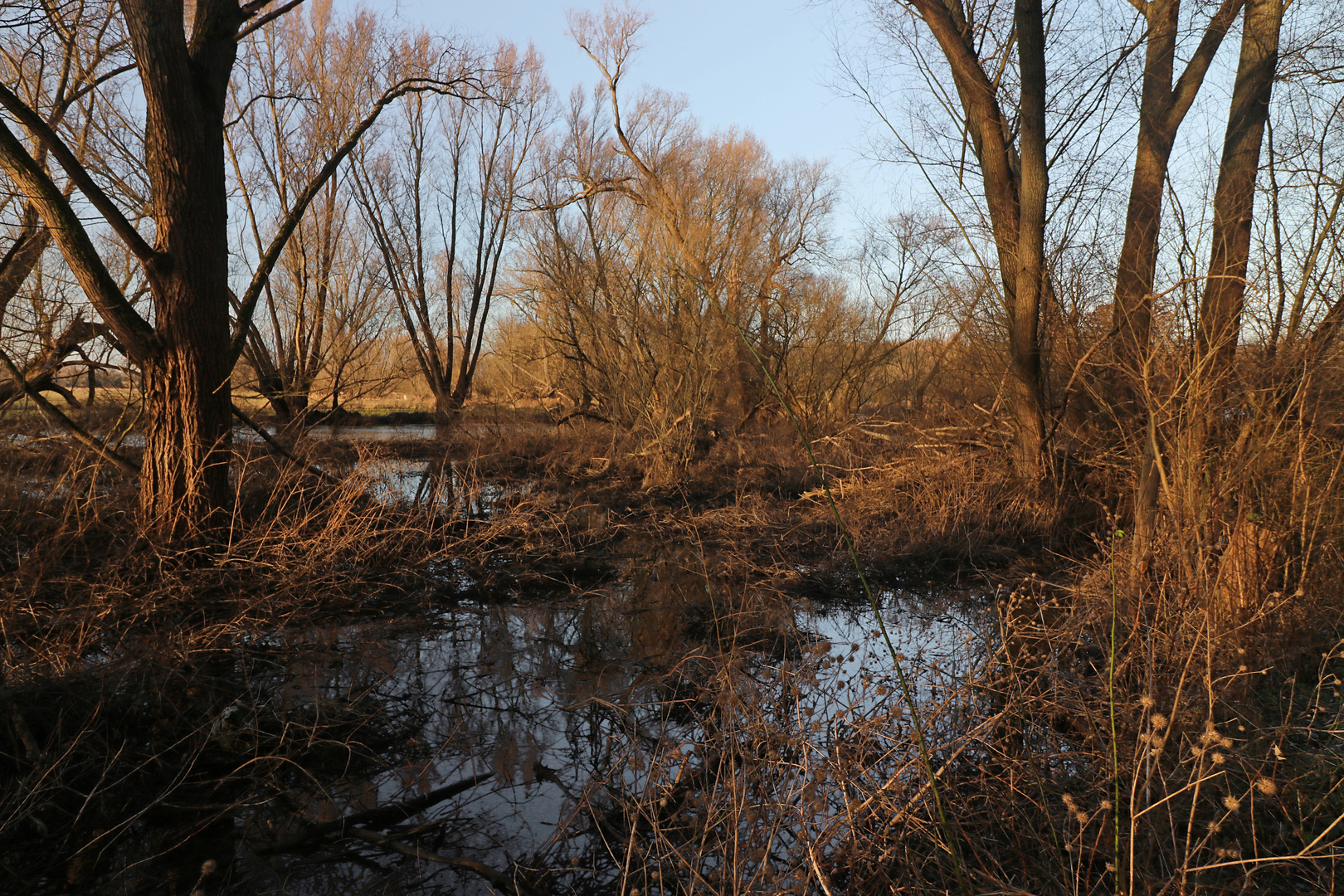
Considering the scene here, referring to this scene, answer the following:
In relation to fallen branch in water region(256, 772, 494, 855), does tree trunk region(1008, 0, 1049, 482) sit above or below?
above

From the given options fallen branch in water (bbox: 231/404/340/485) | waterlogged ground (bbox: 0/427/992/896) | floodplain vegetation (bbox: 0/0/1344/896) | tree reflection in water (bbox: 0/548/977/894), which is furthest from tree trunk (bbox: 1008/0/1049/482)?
fallen branch in water (bbox: 231/404/340/485)

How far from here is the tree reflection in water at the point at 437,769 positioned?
266cm

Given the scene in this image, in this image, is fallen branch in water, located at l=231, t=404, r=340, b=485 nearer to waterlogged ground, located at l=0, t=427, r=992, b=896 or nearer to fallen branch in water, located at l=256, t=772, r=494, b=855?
waterlogged ground, located at l=0, t=427, r=992, b=896

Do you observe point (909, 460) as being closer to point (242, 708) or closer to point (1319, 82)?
point (1319, 82)

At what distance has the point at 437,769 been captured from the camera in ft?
11.2

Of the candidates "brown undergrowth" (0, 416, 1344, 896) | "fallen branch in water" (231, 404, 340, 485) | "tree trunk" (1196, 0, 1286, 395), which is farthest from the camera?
"fallen branch in water" (231, 404, 340, 485)

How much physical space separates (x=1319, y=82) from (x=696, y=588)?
7577mm

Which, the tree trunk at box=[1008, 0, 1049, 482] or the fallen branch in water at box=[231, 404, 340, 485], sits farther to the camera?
the tree trunk at box=[1008, 0, 1049, 482]

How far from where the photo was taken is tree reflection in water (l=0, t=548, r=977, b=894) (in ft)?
8.71

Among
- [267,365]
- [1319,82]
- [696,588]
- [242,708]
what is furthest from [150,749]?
[267,365]

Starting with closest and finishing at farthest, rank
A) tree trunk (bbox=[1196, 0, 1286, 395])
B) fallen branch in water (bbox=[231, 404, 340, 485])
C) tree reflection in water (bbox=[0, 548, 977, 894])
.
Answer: tree reflection in water (bbox=[0, 548, 977, 894]) < tree trunk (bbox=[1196, 0, 1286, 395]) < fallen branch in water (bbox=[231, 404, 340, 485])

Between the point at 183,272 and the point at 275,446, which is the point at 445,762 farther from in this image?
the point at 183,272

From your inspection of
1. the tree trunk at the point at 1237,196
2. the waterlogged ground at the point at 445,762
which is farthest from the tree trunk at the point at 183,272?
the tree trunk at the point at 1237,196

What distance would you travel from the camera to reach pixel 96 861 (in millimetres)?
2740
